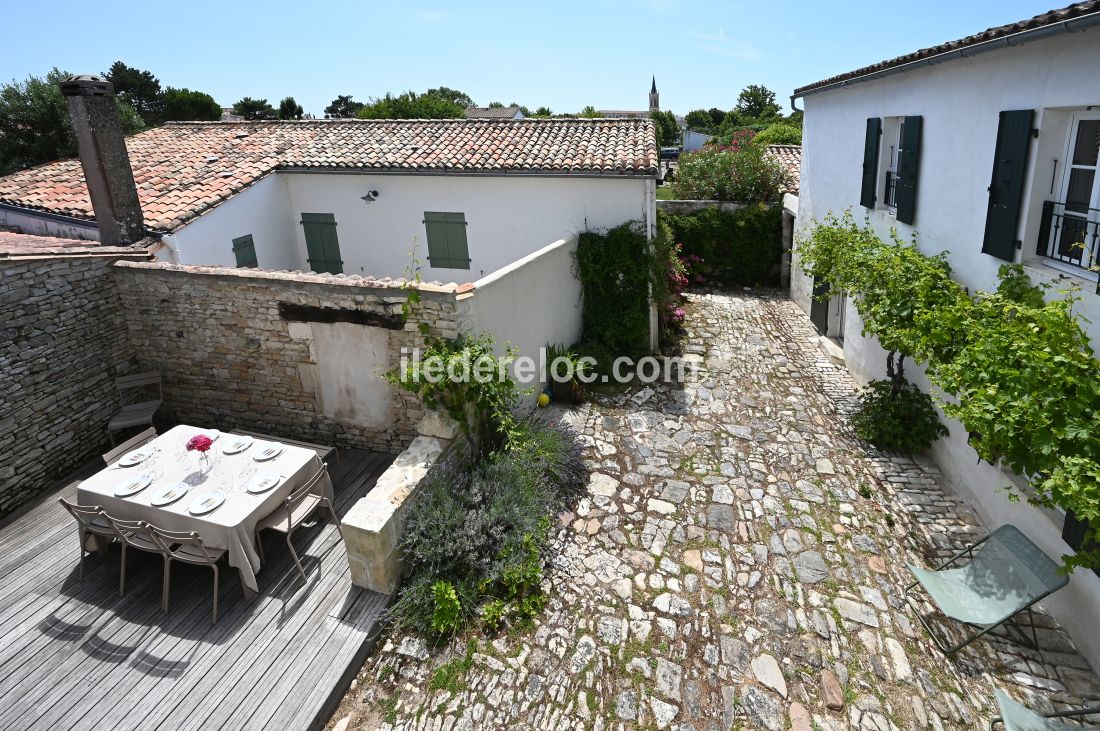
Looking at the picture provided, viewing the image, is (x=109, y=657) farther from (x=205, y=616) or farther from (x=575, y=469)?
(x=575, y=469)

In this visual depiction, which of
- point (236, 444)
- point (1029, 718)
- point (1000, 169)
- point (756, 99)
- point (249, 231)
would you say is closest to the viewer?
point (1029, 718)

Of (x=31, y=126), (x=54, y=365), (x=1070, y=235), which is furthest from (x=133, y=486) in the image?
(x=31, y=126)

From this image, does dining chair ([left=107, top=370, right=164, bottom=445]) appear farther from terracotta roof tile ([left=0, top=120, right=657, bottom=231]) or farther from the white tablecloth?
terracotta roof tile ([left=0, top=120, right=657, bottom=231])

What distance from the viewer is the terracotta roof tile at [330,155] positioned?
10469mm

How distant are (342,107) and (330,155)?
50.8 meters

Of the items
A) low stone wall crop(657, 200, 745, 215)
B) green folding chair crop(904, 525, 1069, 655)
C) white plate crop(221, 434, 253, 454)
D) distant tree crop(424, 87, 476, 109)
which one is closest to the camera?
green folding chair crop(904, 525, 1069, 655)

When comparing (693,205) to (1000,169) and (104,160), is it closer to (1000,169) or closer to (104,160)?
(1000,169)

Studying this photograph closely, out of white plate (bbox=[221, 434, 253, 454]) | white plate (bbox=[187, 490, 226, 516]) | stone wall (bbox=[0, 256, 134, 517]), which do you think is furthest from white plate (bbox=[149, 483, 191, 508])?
stone wall (bbox=[0, 256, 134, 517])

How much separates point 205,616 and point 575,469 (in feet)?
14.5

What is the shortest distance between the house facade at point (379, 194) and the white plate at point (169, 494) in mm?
5891

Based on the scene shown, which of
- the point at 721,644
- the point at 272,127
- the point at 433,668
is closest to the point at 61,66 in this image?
the point at 272,127

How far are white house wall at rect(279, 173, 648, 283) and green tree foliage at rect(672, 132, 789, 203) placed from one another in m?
8.10

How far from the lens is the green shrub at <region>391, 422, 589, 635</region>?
5.34 metres

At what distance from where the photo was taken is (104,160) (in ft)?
29.2
